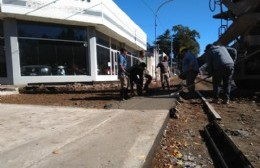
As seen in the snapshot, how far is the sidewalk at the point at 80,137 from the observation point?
412 centimetres

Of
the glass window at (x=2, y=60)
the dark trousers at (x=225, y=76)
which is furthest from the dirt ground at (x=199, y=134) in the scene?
the glass window at (x=2, y=60)

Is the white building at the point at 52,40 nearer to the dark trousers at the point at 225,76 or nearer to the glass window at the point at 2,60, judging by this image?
the glass window at the point at 2,60

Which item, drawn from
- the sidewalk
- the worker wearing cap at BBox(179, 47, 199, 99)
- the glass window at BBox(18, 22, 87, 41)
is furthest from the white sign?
the sidewalk

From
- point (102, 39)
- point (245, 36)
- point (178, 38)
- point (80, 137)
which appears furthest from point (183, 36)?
point (80, 137)

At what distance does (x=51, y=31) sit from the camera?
20.3m

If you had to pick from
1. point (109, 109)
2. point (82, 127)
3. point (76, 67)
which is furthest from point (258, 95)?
point (76, 67)

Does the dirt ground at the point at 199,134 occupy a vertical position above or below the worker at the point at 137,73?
below

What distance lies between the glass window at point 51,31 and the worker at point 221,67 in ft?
38.6

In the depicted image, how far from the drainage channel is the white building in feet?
45.2

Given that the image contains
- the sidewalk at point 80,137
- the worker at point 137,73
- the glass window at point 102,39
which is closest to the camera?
the sidewalk at point 80,137

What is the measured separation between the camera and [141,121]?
6.62 meters

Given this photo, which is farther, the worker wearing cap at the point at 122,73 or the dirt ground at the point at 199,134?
the worker wearing cap at the point at 122,73

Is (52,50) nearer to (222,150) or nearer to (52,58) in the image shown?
(52,58)

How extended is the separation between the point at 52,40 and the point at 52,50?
555 mm
